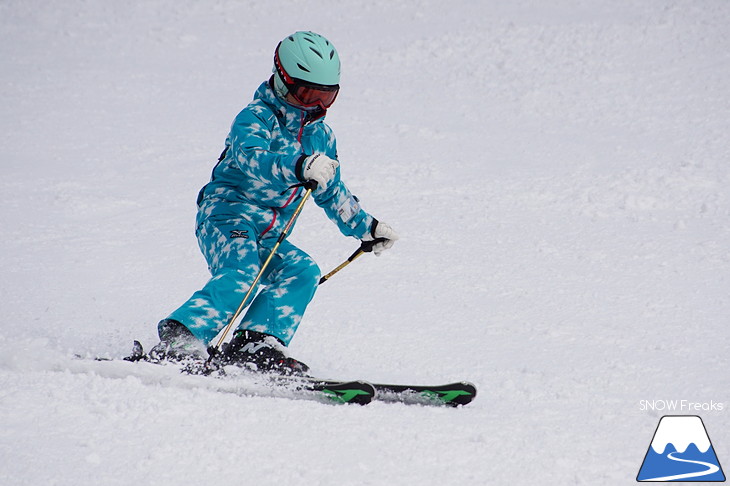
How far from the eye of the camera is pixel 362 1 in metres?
15.0

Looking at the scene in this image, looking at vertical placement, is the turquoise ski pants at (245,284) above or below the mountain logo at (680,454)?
above

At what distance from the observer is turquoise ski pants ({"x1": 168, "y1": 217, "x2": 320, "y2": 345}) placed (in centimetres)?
387

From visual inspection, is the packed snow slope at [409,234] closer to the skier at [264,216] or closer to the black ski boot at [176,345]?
the black ski boot at [176,345]

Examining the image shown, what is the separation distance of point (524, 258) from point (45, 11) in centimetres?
1159

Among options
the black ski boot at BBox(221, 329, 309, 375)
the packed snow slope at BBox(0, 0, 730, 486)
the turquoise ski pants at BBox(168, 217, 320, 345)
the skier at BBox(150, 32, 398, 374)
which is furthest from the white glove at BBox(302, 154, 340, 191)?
the packed snow slope at BBox(0, 0, 730, 486)

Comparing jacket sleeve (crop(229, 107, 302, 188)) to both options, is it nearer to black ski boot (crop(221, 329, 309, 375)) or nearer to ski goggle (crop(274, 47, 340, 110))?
ski goggle (crop(274, 47, 340, 110))

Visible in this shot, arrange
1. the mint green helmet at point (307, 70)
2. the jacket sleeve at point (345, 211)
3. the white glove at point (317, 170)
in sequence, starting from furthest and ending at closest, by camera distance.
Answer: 1. the jacket sleeve at point (345, 211)
2. the mint green helmet at point (307, 70)
3. the white glove at point (317, 170)

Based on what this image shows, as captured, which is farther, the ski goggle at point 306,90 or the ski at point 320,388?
the ski goggle at point 306,90

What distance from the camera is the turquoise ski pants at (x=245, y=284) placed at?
3.87 m

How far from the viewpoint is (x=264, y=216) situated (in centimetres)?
422

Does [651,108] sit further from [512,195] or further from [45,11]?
[45,11]

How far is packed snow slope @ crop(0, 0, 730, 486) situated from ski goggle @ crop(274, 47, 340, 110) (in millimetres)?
1480

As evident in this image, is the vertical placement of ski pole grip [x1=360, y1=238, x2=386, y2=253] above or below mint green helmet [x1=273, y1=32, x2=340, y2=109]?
below

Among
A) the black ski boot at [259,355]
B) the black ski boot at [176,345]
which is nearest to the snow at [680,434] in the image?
the black ski boot at [259,355]
